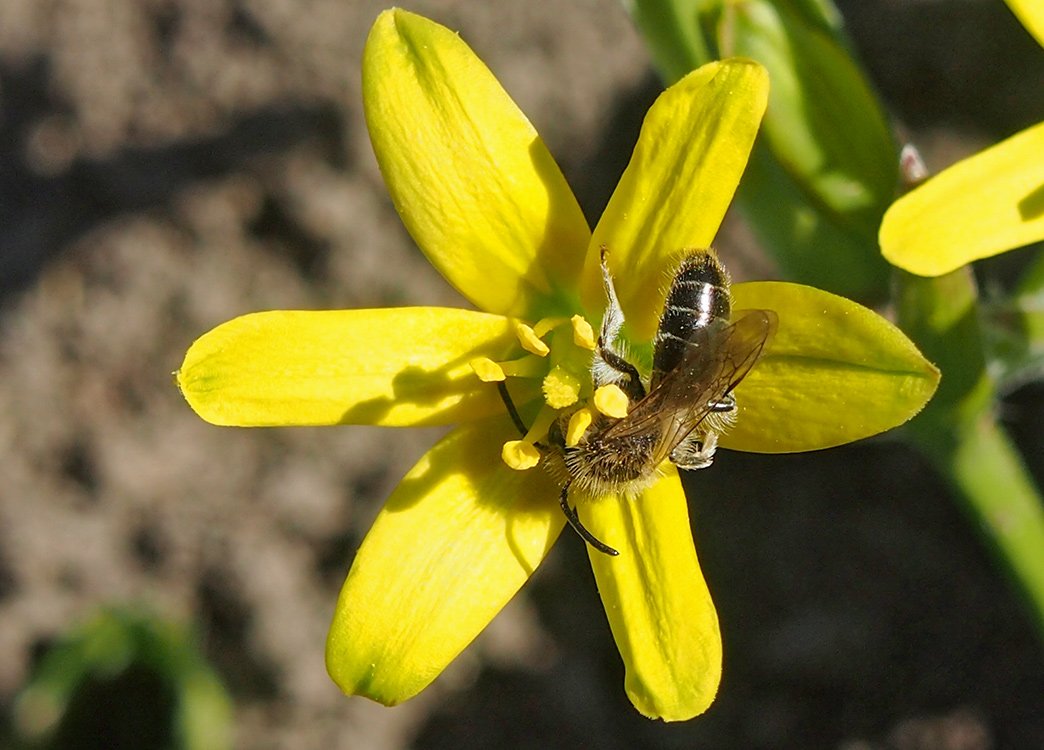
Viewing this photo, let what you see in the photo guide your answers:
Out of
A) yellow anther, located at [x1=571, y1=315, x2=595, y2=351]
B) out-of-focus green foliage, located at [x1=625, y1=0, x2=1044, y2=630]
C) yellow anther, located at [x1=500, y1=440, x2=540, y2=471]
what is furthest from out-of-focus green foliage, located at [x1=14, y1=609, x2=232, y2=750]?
out-of-focus green foliage, located at [x1=625, y1=0, x2=1044, y2=630]

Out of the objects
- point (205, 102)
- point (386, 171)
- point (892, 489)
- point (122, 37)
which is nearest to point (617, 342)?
point (386, 171)

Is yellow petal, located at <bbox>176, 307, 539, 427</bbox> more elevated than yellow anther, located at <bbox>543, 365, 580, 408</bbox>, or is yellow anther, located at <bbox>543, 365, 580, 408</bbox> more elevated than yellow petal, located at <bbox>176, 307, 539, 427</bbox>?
yellow petal, located at <bbox>176, 307, 539, 427</bbox>

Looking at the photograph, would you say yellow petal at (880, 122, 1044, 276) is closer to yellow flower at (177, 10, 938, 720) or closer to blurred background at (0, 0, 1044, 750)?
yellow flower at (177, 10, 938, 720)

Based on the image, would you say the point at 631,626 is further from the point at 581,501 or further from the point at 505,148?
the point at 505,148

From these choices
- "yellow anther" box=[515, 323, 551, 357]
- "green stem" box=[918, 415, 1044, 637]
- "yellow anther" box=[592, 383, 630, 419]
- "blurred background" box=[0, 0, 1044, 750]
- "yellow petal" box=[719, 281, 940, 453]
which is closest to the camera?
"yellow petal" box=[719, 281, 940, 453]

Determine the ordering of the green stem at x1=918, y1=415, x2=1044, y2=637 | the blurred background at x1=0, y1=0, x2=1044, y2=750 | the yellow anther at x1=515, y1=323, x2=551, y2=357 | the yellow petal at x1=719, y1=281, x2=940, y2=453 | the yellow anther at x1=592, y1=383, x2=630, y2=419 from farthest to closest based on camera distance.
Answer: the blurred background at x1=0, y1=0, x2=1044, y2=750 < the green stem at x1=918, y1=415, x2=1044, y2=637 < the yellow anther at x1=515, y1=323, x2=551, y2=357 < the yellow anther at x1=592, y1=383, x2=630, y2=419 < the yellow petal at x1=719, y1=281, x2=940, y2=453
